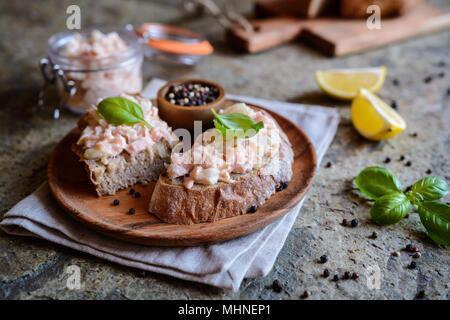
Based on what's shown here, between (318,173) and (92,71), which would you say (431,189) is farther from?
(92,71)

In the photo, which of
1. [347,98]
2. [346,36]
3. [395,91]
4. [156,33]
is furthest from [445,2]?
[156,33]

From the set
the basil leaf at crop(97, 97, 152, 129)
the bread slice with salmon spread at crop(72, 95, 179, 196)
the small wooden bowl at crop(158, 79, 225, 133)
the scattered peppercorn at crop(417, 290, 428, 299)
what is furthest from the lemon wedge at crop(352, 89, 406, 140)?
the basil leaf at crop(97, 97, 152, 129)

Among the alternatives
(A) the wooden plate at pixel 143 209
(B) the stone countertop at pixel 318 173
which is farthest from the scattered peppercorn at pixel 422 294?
(A) the wooden plate at pixel 143 209

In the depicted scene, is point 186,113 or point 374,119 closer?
point 186,113

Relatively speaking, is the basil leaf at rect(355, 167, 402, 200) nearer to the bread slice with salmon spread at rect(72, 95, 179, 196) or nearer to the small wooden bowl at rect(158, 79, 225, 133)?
the small wooden bowl at rect(158, 79, 225, 133)

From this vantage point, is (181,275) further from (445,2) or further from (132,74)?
(445,2)

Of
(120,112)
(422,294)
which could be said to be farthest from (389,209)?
(120,112)
